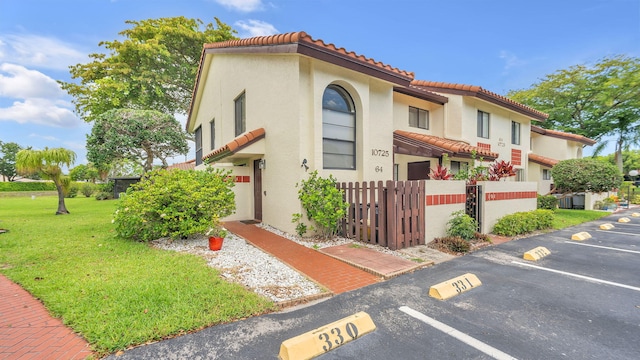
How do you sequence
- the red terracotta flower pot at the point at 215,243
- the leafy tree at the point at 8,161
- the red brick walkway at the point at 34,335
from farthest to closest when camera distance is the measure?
1. the leafy tree at the point at 8,161
2. the red terracotta flower pot at the point at 215,243
3. the red brick walkway at the point at 34,335

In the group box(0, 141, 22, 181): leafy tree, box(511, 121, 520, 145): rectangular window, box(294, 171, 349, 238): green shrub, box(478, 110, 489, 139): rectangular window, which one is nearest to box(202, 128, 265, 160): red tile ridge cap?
box(294, 171, 349, 238): green shrub

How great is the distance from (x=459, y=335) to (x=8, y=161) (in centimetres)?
9573

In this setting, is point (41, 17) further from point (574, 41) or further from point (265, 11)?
point (574, 41)

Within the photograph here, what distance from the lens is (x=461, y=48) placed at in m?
17.1

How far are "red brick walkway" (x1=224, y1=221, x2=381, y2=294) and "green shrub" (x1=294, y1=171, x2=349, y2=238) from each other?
996mm

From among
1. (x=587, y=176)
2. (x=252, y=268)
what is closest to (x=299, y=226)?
(x=252, y=268)

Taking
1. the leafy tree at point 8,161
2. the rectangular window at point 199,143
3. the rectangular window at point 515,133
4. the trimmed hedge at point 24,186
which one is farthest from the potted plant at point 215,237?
the leafy tree at point 8,161

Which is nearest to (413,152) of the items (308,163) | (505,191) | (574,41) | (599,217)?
(505,191)

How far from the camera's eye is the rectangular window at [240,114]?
37.9 feet

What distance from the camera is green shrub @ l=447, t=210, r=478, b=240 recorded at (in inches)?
309

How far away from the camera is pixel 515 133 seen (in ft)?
58.2

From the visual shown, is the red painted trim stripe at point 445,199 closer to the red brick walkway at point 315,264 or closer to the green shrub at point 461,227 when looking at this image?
the green shrub at point 461,227

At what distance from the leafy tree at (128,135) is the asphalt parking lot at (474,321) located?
20815 millimetres

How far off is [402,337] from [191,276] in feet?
12.2
